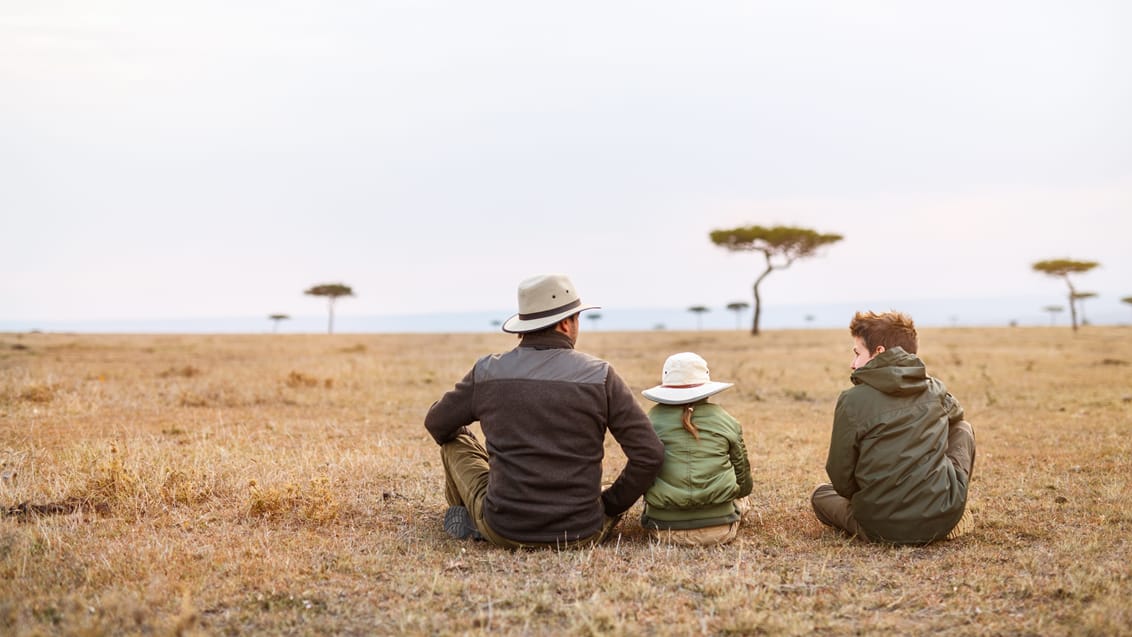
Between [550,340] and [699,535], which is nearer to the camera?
[550,340]

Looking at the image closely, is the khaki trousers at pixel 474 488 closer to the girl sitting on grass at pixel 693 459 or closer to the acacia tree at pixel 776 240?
the girl sitting on grass at pixel 693 459

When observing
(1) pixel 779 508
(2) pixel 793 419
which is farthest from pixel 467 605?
(2) pixel 793 419

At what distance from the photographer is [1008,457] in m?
9.68

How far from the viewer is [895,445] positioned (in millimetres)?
5457

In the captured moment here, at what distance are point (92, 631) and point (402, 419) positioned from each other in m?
9.23

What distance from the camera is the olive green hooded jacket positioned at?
17.9ft

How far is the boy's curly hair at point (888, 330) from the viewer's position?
18.4 ft

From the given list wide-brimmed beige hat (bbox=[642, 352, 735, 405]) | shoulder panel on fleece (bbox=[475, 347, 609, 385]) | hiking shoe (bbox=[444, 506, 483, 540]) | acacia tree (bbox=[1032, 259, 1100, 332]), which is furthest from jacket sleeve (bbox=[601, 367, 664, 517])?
acacia tree (bbox=[1032, 259, 1100, 332])

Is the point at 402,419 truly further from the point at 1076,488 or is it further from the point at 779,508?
the point at 1076,488

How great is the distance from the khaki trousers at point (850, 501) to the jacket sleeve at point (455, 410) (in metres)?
2.77

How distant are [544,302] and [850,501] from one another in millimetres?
2704

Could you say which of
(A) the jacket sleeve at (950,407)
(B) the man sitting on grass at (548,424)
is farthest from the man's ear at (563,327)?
(A) the jacket sleeve at (950,407)

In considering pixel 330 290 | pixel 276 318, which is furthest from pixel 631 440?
pixel 276 318

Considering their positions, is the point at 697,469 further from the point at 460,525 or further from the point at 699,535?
the point at 460,525
